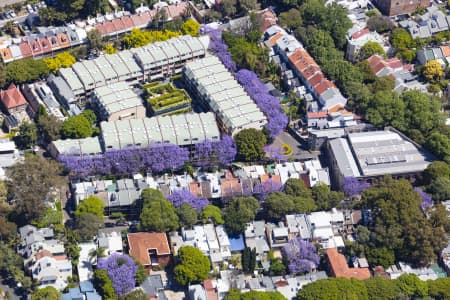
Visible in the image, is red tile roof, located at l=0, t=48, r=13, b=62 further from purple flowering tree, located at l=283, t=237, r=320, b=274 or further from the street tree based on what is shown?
purple flowering tree, located at l=283, t=237, r=320, b=274

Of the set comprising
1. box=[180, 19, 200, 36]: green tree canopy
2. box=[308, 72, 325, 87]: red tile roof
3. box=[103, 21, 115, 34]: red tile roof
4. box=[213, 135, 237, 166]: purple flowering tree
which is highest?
box=[103, 21, 115, 34]: red tile roof

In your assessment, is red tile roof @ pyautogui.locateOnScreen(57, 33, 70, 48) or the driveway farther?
red tile roof @ pyautogui.locateOnScreen(57, 33, 70, 48)

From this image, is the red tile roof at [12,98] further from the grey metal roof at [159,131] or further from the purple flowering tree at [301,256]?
the purple flowering tree at [301,256]

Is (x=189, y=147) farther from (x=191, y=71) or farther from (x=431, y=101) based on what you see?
(x=431, y=101)

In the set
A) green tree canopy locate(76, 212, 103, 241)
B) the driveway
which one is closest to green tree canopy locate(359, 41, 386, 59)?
the driveway

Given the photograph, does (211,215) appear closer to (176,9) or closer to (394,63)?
(394,63)

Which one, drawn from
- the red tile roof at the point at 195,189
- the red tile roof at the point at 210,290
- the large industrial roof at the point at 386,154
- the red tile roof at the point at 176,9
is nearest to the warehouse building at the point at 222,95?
the red tile roof at the point at 195,189

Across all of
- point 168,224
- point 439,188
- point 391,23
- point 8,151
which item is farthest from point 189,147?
point 391,23

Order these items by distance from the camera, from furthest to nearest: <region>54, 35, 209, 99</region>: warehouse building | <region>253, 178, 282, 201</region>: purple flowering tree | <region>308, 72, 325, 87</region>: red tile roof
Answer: <region>308, 72, 325, 87</region>: red tile roof, <region>54, 35, 209, 99</region>: warehouse building, <region>253, 178, 282, 201</region>: purple flowering tree
